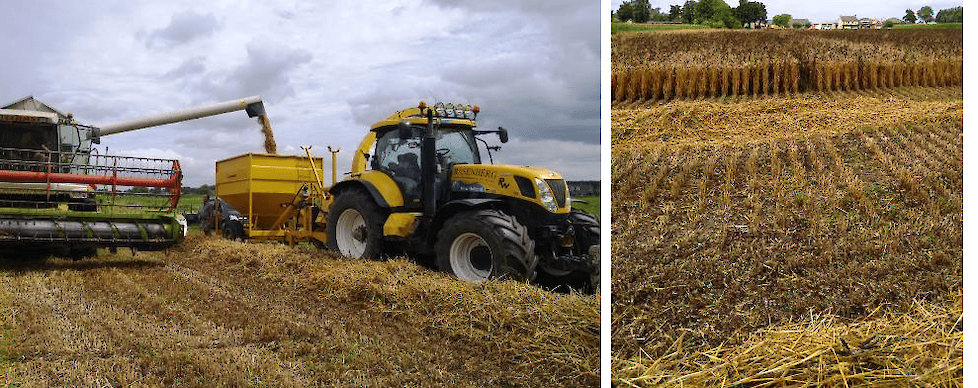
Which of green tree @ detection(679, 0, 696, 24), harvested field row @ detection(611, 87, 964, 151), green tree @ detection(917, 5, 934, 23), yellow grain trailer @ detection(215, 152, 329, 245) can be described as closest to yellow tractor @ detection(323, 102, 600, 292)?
harvested field row @ detection(611, 87, 964, 151)

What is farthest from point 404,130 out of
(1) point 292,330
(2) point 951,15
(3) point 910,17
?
(2) point 951,15

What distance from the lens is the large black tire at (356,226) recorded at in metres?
4.96

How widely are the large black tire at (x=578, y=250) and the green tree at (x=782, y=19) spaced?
1439mm

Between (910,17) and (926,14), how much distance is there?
0.37 feet

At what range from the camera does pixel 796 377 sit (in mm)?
3430

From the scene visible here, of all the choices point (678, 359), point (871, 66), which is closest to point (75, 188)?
point (678, 359)

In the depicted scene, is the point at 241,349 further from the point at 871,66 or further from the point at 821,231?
the point at 871,66

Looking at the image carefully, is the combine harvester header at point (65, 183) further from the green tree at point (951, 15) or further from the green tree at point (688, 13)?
the green tree at point (951, 15)

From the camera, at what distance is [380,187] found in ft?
16.3

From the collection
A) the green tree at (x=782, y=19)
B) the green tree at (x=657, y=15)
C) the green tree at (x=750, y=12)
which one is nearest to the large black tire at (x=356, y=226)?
the green tree at (x=657, y=15)

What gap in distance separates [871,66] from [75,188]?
15.4 feet

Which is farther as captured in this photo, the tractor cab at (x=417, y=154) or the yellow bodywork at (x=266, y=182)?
the yellow bodywork at (x=266, y=182)

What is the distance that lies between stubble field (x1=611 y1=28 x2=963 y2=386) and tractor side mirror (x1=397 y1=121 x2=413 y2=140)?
129cm

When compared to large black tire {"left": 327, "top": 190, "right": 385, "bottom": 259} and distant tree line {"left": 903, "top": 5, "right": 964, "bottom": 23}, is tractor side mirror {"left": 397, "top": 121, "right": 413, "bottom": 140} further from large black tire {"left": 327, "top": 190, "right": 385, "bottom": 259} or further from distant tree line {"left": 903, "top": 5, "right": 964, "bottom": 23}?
distant tree line {"left": 903, "top": 5, "right": 964, "bottom": 23}
